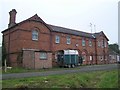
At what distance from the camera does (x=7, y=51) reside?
130 feet

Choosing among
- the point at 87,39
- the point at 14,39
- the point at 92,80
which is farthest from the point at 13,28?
the point at 92,80

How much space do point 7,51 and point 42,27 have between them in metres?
7.49

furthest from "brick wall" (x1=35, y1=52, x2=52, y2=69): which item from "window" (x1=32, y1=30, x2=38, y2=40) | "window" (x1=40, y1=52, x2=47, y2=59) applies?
"window" (x1=32, y1=30, x2=38, y2=40)

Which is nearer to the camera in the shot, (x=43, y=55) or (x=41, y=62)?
(x=41, y=62)

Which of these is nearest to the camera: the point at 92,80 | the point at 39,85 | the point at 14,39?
the point at 39,85

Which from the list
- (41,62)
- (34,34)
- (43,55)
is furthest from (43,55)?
(34,34)

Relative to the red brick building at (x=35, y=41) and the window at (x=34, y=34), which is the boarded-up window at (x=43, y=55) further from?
the window at (x=34, y=34)

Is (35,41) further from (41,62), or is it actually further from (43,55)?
(41,62)

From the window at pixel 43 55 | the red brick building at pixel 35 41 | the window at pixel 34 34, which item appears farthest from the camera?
the window at pixel 34 34

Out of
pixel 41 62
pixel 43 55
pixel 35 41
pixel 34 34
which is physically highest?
pixel 34 34

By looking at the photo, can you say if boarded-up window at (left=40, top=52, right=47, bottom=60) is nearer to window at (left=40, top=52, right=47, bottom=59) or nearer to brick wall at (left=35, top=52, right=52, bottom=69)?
window at (left=40, top=52, right=47, bottom=59)

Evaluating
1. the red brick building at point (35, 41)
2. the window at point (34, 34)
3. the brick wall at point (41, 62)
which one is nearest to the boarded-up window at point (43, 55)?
the red brick building at point (35, 41)

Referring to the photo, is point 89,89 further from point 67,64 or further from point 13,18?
point 13,18

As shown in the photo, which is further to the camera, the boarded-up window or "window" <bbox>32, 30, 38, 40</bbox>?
"window" <bbox>32, 30, 38, 40</bbox>
